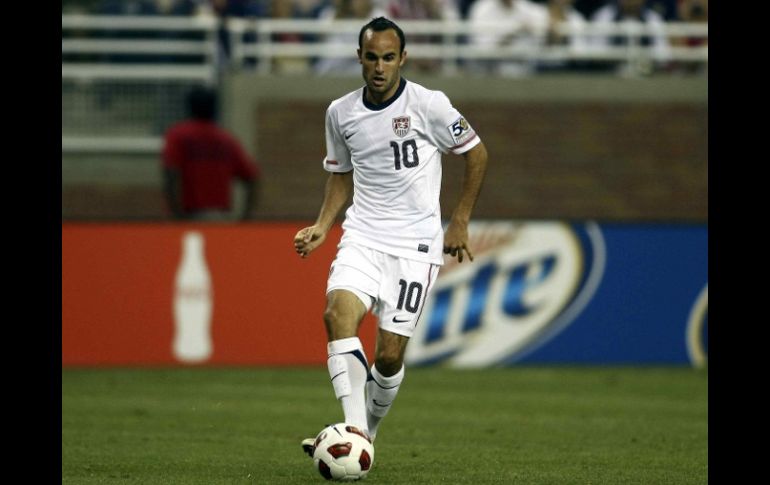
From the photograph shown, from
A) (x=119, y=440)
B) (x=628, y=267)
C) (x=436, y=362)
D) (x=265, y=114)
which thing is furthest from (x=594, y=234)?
(x=119, y=440)

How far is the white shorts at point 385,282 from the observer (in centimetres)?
862

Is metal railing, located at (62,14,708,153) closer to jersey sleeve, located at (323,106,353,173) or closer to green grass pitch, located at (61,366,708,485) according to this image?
green grass pitch, located at (61,366,708,485)

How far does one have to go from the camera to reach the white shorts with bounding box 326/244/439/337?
339 inches

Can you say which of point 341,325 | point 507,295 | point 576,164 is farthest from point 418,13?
point 341,325

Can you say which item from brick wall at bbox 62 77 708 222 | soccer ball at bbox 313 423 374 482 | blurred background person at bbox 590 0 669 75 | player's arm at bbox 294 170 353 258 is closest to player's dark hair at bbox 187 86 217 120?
brick wall at bbox 62 77 708 222

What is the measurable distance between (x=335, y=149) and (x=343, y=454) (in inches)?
74.5

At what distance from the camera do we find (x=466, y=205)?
8727mm

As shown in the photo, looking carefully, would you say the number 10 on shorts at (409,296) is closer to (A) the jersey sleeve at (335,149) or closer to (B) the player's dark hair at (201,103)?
(A) the jersey sleeve at (335,149)

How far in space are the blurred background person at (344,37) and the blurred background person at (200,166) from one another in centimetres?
415

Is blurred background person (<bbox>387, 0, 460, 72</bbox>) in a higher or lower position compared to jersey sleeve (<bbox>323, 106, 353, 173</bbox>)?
higher

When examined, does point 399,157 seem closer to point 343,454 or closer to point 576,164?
point 343,454
